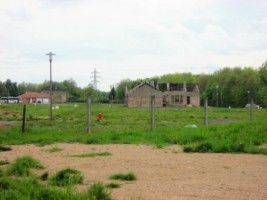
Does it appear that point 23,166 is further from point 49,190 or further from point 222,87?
point 222,87

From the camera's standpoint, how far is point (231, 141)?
11570mm

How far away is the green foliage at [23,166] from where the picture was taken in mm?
7230

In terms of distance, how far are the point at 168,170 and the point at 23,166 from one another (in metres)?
3.00

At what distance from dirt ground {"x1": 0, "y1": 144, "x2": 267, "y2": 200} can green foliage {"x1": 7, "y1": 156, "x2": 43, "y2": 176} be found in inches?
13.8

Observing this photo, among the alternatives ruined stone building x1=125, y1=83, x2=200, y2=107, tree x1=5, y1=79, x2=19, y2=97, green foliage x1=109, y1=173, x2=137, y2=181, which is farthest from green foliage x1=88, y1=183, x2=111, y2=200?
tree x1=5, y1=79, x2=19, y2=97

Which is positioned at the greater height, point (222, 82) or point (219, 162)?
point (222, 82)

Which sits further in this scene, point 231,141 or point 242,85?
point 242,85

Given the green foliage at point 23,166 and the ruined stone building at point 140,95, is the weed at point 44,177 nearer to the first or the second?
the green foliage at point 23,166

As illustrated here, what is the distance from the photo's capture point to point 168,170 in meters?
7.66

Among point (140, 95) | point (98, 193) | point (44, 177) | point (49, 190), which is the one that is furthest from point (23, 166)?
point (140, 95)

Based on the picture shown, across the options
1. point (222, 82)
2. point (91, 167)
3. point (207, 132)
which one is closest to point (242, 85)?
point (222, 82)

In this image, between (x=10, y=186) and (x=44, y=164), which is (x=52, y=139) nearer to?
(x=44, y=164)

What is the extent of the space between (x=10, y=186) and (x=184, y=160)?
4459mm

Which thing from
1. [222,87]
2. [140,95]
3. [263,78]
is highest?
[222,87]
